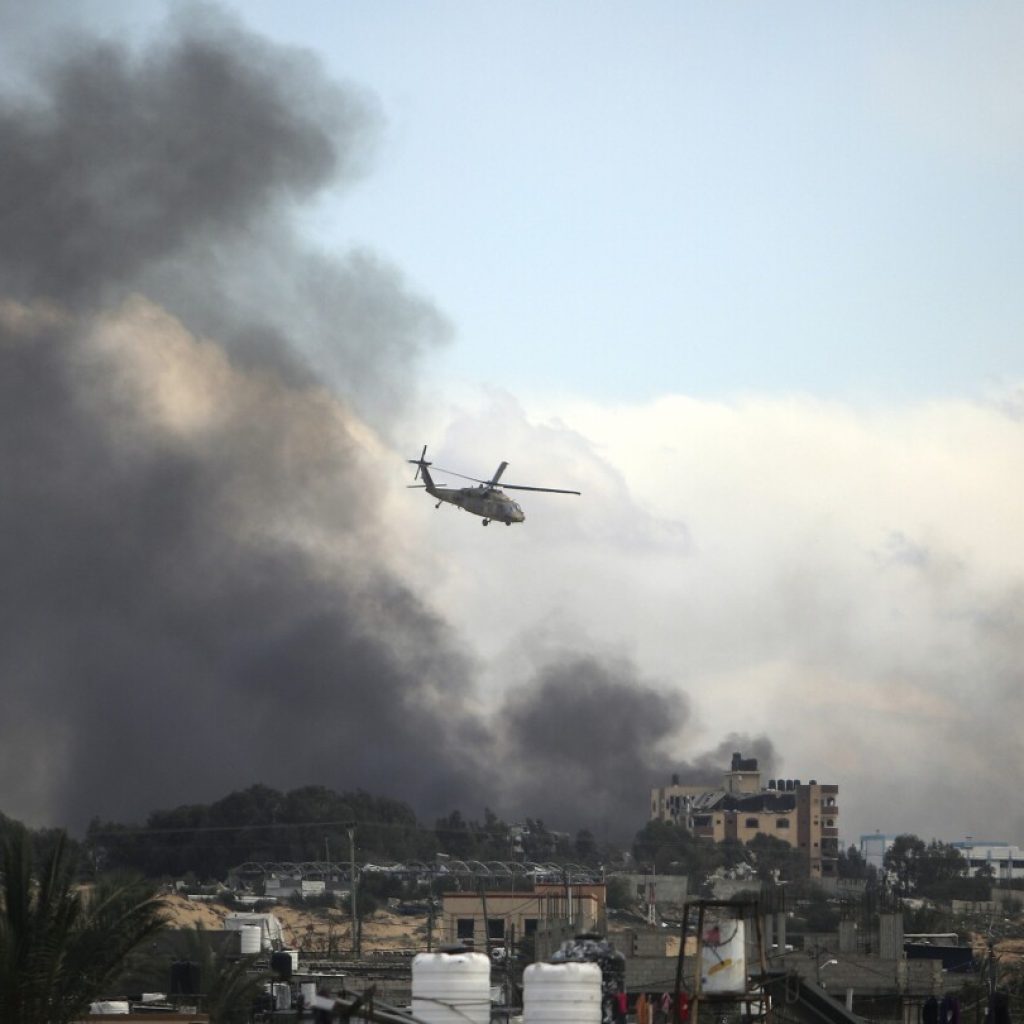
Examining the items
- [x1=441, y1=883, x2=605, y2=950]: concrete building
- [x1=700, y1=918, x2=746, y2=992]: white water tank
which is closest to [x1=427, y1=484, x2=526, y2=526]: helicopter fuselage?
[x1=441, y1=883, x2=605, y2=950]: concrete building

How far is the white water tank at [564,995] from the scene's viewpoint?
22.7 meters

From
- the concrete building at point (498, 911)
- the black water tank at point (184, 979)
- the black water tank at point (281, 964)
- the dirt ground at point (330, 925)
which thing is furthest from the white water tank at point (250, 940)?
the dirt ground at point (330, 925)

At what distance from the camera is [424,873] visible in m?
172

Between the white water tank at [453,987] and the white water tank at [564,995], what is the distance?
0.66m

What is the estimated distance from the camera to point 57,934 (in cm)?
3275

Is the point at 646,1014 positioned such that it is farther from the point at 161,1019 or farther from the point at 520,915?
the point at 520,915

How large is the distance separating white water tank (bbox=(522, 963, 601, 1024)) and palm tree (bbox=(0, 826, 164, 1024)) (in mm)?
12705

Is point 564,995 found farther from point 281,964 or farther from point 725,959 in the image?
point 281,964

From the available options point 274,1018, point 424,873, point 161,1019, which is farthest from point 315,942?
point 161,1019

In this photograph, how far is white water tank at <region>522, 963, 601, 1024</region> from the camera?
894 inches

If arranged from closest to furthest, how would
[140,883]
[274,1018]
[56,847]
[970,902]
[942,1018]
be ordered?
1. [56,847]
2. [140,883]
3. [942,1018]
4. [274,1018]
5. [970,902]

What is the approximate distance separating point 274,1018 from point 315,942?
76.3m

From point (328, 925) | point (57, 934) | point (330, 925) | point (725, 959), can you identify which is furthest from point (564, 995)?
point (328, 925)

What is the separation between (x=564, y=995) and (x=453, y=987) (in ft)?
4.63
